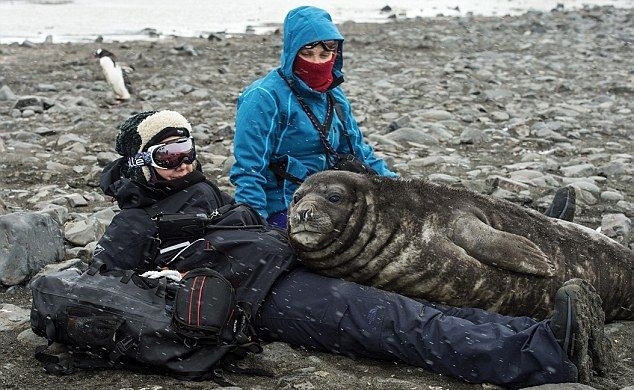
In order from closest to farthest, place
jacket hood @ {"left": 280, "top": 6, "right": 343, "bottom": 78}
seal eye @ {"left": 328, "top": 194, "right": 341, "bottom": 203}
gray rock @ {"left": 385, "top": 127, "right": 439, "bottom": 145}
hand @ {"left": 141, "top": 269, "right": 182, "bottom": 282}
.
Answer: hand @ {"left": 141, "top": 269, "right": 182, "bottom": 282}, seal eye @ {"left": 328, "top": 194, "right": 341, "bottom": 203}, jacket hood @ {"left": 280, "top": 6, "right": 343, "bottom": 78}, gray rock @ {"left": 385, "top": 127, "right": 439, "bottom": 145}

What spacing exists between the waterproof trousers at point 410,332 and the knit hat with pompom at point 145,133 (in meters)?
0.94

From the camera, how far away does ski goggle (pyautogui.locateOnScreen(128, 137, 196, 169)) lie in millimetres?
4492

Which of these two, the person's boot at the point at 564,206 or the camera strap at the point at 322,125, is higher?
the camera strap at the point at 322,125

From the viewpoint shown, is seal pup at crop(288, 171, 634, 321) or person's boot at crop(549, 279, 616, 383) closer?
person's boot at crop(549, 279, 616, 383)

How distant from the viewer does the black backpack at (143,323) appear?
3.73 metres

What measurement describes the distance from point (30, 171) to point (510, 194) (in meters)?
4.15

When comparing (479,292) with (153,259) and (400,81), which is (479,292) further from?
(400,81)

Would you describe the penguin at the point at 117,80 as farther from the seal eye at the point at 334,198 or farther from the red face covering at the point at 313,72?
the seal eye at the point at 334,198

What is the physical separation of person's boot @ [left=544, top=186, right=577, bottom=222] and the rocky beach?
27.7 inches

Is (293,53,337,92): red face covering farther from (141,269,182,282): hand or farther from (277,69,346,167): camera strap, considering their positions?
A: (141,269,182,282): hand

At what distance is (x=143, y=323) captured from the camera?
12.5 ft

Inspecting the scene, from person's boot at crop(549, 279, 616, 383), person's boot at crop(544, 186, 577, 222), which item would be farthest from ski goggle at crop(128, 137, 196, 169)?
person's boot at crop(544, 186, 577, 222)

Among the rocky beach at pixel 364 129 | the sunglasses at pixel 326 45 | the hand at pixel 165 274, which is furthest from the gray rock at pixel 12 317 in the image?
the sunglasses at pixel 326 45

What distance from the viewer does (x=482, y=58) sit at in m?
16.5
